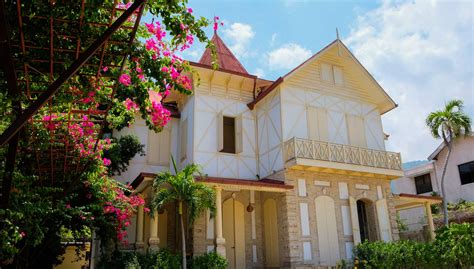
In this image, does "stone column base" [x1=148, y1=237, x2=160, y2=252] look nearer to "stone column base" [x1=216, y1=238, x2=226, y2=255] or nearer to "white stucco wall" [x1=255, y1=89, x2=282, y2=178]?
"stone column base" [x1=216, y1=238, x2=226, y2=255]

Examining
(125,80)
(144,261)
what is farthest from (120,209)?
(125,80)

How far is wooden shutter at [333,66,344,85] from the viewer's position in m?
16.5

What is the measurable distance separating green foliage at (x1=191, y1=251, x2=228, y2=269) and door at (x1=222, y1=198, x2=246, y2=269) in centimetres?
292

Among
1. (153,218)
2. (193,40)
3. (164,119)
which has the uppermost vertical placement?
(193,40)

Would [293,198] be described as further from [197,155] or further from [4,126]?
[4,126]

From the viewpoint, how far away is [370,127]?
55.5 feet

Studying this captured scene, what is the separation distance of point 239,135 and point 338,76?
17.0 feet

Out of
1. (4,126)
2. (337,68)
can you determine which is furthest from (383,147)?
(4,126)

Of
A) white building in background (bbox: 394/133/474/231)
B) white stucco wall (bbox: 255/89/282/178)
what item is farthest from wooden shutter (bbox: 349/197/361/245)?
white building in background (bbox: 394/133/474/231)

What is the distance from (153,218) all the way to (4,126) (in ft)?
18.5

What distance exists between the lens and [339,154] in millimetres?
14531

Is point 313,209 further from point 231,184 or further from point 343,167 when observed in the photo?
point 231,184

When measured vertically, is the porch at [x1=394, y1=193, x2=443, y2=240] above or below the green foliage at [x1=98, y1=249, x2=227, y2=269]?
above

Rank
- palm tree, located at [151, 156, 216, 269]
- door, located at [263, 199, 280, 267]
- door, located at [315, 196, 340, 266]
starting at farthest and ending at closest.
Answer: door, located at [263, 199, 280, 267] → door, located at [315, 196, 340, 266] → palm tree, located at [151, 156, 216, 269]
